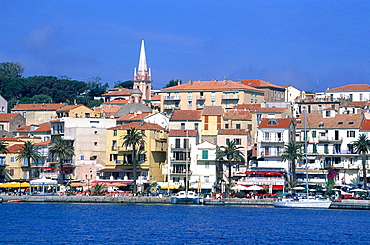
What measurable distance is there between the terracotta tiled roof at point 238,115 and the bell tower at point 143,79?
60398 mm

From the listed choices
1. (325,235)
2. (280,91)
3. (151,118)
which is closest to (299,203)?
(325,235)

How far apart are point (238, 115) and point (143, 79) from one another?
66.8 meters

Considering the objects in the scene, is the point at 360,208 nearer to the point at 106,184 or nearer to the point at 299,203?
the point at 299,203

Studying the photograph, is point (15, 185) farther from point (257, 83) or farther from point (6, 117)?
point (257, 83)

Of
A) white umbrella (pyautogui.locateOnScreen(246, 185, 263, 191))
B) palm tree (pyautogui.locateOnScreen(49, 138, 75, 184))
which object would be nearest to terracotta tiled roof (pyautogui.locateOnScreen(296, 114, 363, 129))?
white umbrella (pyautogui.locateOnScreen(246, 185, 263, 191))

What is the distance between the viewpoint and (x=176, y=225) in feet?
228

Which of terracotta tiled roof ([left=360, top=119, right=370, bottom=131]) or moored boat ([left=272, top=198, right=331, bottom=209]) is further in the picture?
terracotta tiled roof ([left=360, top=119, right=370, bottom=131])

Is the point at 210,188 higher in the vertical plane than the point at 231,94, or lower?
lower

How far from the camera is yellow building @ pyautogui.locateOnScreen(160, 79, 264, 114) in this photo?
133 m

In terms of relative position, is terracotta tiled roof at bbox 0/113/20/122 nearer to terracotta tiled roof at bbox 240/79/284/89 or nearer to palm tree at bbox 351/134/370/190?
terracotta tiled roof at bbox 240/79/284/89

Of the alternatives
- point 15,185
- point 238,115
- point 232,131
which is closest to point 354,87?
point 238,115

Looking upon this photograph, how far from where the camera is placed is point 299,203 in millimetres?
87312

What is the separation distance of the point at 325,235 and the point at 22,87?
139400mm

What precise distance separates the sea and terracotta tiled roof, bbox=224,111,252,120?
72.7 ft
